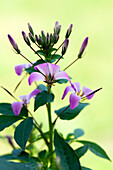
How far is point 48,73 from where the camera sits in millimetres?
632

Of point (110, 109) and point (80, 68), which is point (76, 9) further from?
point (110, 109)

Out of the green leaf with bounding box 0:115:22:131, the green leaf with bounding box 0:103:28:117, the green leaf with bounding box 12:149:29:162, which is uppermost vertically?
the green leaf with bounding box 0:103:28:117

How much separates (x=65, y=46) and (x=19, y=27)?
2.85 m

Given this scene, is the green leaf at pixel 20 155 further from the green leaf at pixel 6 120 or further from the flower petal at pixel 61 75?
the flower petal at pixel 61 75

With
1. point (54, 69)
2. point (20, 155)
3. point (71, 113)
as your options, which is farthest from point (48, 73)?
point (20, 155)

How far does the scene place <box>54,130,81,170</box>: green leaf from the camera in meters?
0.48

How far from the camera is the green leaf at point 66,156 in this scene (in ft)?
1.58

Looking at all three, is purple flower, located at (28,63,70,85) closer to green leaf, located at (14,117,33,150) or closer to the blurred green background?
green leaf, located at (14,117,33,150)

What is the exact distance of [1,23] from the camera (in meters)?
3.44

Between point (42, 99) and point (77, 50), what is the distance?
249 centimetres

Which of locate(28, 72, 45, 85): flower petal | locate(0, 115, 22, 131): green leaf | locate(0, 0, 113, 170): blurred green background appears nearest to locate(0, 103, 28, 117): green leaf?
locate(0, 115, 22, 131): green leaf

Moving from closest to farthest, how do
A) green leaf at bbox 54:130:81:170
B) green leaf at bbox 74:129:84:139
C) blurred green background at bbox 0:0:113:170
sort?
green leaf at bbox 54:130:81:170 → green leaf at bbox 74:129:84:139 → blurred green background at bbox 0:0:113:170

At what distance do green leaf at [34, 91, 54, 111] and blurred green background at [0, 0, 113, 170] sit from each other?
1.35 meters

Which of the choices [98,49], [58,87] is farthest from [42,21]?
[58,87]
